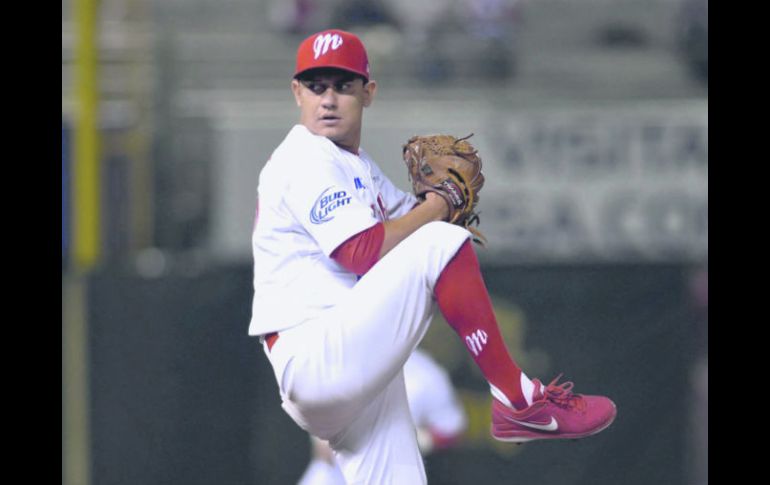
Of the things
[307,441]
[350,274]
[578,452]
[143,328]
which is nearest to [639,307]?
[578,452]

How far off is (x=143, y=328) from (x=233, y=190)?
315 cm

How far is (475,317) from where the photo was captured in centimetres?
310

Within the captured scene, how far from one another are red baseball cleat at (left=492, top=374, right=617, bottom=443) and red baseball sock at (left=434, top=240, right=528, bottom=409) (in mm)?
38

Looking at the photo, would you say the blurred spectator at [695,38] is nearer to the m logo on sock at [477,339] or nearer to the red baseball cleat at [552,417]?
the red baseball cleat at [552,417]

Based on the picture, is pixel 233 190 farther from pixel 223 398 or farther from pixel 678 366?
pixel 678 366

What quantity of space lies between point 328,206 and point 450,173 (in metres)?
0.35

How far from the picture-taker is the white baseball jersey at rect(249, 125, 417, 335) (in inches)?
123

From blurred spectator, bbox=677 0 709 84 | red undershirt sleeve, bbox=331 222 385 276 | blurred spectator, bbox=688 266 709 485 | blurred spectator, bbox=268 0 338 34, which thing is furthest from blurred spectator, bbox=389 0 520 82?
red undershirt sleeve, bbox=331 222 385 276

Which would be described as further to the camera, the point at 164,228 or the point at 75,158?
the point at 164,228

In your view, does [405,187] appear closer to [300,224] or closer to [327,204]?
[300,224]

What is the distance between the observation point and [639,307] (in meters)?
6.25

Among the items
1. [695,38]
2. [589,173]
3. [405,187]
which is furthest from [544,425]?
[695,38]

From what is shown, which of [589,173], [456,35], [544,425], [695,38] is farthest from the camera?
[456,35]

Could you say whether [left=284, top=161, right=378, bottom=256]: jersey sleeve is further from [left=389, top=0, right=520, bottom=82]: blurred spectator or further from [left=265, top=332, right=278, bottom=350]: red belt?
[left=389, top=0, right=520, bottom=82]: blurred spectator
